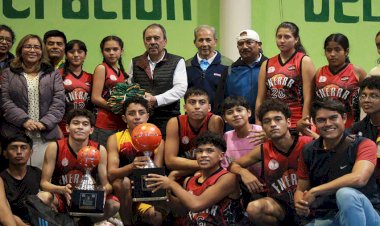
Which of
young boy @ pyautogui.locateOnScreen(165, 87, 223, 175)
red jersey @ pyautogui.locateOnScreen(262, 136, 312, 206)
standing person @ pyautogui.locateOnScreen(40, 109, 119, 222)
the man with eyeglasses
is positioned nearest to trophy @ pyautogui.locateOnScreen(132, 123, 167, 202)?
standing person @ pyautogui.locateOnScreen(40, 109, 119, 222)

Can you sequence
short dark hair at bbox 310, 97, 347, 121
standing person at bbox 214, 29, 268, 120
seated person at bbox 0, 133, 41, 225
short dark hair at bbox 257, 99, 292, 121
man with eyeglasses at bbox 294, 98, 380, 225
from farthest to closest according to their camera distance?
standing person at bbox 214, 29, 268, 120, seated person at bbox 0, 133, 41, 225, short dark hair at bbox 257, 99, 292, 121, short dark hair at bbox 310, 97, 347, 121, man with eyeglasses at bbox 294, 98, 380, 225

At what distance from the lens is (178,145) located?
22.8 ft

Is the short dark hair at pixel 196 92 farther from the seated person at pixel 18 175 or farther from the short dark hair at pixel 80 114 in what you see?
the seated person at pixel 18 175

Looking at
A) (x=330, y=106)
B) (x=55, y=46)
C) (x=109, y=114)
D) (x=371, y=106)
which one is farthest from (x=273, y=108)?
(x=55, y=46)

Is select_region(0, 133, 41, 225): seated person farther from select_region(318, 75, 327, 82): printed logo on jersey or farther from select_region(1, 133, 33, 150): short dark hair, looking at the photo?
select_region(318, 75, 327, 82): printed logo on jersey

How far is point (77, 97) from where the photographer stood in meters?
7.38

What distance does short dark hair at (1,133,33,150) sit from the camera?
670 cm

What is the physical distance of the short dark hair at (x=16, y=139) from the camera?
22.0 feet

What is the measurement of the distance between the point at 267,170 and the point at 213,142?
0.51 m

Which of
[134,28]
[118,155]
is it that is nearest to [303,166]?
[118,155]

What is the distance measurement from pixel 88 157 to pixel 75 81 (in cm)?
130

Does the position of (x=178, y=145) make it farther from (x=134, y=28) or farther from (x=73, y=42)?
(x=134, y=28)

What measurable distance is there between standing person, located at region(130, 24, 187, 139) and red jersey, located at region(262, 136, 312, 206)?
136cm

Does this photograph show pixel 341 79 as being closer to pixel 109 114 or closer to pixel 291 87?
pixel 291 87
